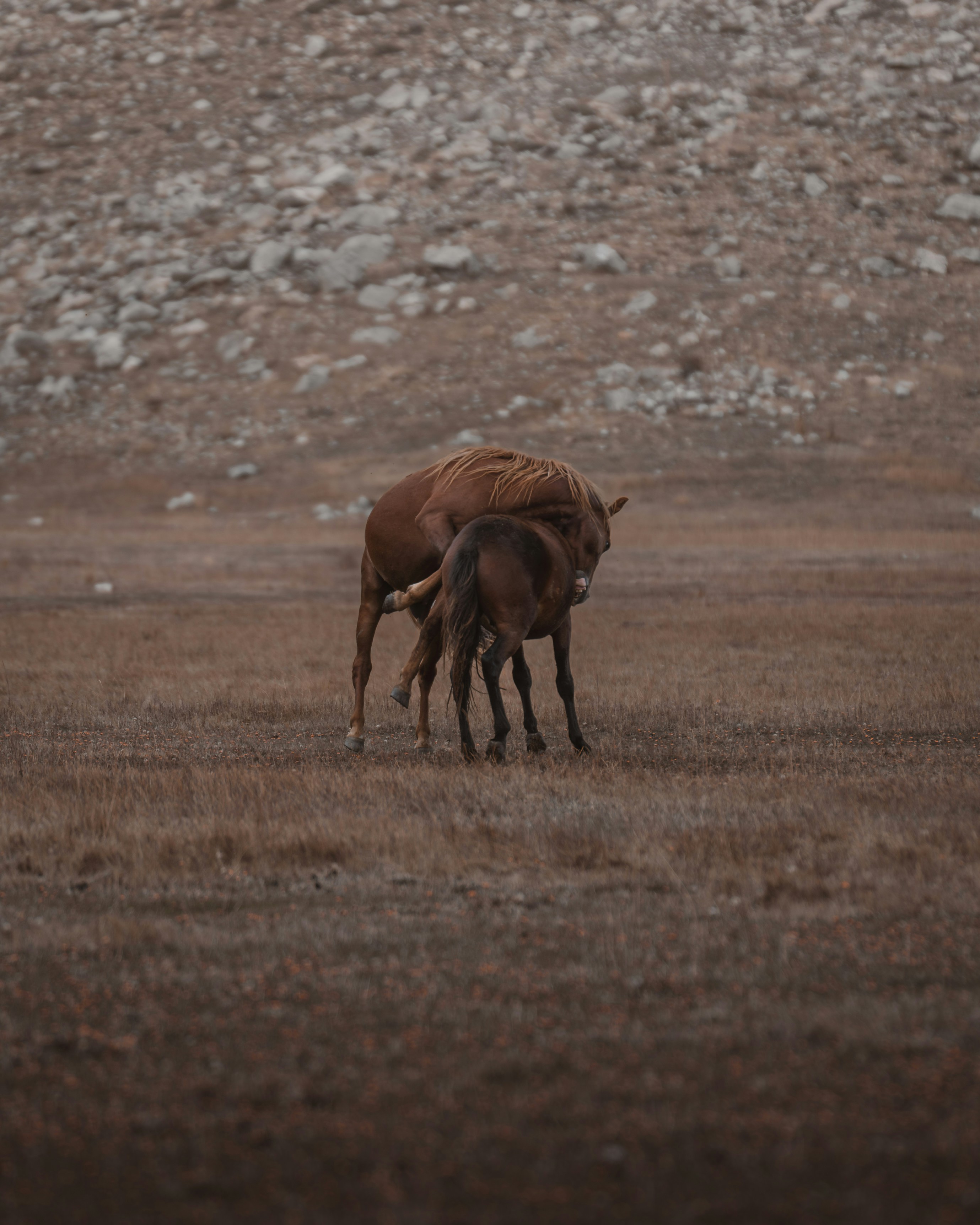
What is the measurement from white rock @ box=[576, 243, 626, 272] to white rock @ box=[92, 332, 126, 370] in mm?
17215

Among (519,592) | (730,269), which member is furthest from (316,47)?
(519,592)

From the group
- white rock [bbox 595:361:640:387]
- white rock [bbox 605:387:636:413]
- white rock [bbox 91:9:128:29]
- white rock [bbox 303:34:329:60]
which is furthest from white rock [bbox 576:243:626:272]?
white rock [bbox 91:9:128:29]

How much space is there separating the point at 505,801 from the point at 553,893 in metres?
1.67

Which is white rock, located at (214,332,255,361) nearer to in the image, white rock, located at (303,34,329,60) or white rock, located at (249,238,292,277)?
white rock, located at (249,238,292,277)

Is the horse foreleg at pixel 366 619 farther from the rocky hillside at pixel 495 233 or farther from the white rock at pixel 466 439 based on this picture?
the white rock at pixel 466 439

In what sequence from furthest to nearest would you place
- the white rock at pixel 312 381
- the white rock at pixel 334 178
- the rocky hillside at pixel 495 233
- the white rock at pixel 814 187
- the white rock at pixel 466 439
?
the white rock at pixel 334 178
the white rock at pixel 814 187
the white rock at pixel 312 381
the rocky hillside at pixel 495 233
the white rock at pixel 466 439

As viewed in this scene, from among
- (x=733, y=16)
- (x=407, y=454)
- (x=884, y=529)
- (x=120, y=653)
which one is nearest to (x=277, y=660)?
(x=120, y=653)

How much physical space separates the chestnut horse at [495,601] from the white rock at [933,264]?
41.3 metres

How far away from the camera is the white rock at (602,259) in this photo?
1834 inches

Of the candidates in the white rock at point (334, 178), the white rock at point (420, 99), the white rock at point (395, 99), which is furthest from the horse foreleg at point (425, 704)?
the white rock at point (395, 99)

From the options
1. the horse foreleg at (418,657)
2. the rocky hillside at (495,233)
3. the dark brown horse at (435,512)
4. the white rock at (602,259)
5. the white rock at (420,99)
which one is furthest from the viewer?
the white rock at (420,99)

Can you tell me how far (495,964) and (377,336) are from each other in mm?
43087

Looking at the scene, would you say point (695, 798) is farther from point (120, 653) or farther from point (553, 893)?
point (120, 653)

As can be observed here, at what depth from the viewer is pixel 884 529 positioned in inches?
1204
